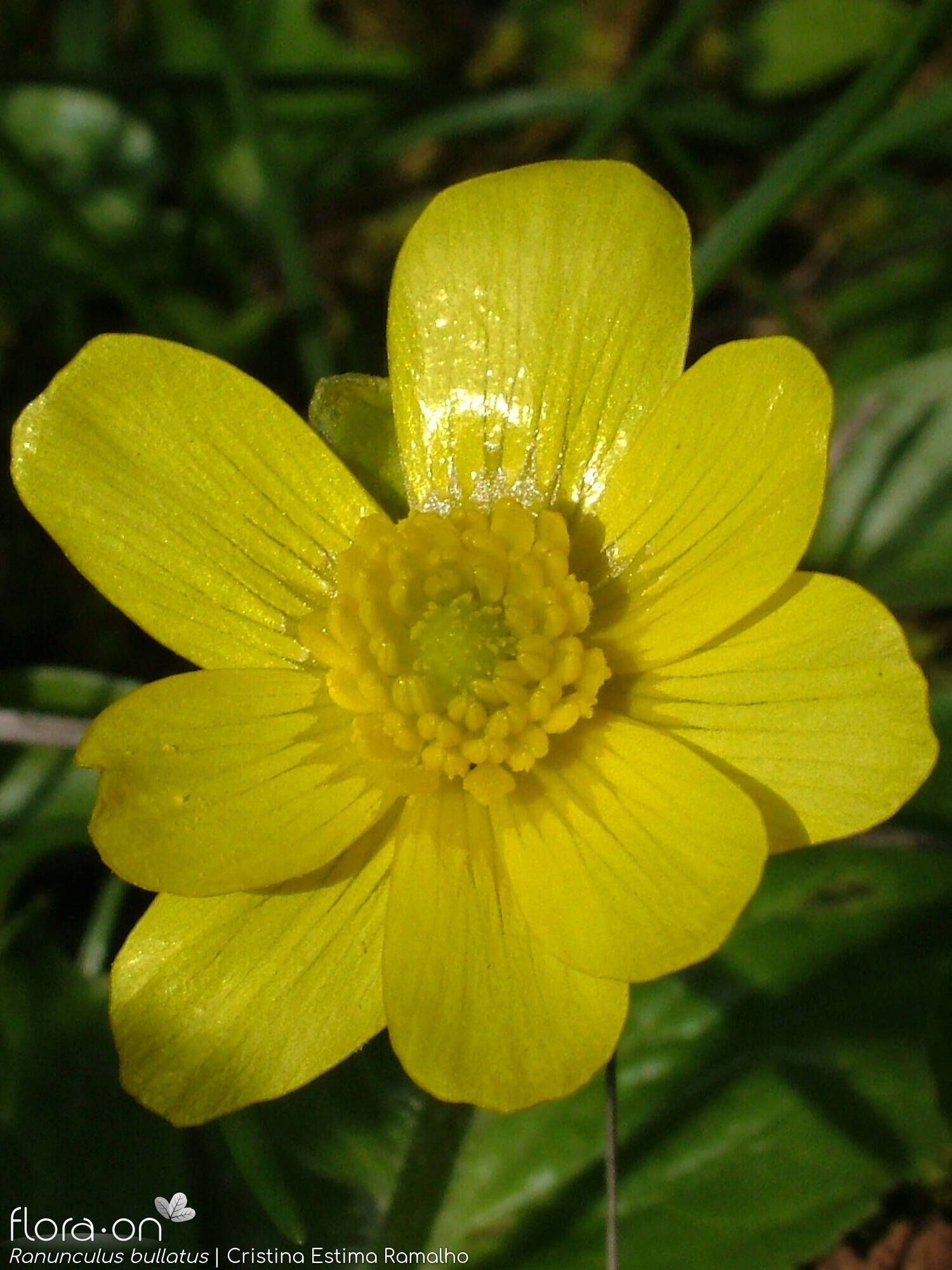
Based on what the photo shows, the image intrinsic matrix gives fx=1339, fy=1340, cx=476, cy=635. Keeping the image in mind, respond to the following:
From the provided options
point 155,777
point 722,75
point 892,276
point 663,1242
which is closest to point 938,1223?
point 663,1242

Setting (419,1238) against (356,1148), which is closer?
(419,1238)

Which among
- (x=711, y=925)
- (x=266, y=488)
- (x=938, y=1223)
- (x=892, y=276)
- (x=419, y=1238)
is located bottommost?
(x=938, y=1223)

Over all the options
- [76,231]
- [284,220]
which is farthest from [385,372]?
[76,231]

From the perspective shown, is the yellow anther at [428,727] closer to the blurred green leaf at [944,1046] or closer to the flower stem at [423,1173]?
the flower stem at [423,1173]

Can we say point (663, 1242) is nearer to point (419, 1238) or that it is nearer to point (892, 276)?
point (419, 1238)

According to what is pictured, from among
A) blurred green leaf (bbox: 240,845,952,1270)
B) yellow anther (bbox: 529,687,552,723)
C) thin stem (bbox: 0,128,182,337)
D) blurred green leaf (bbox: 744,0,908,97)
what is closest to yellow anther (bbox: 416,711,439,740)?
yellow anther (bbox: 529,687,552,723)

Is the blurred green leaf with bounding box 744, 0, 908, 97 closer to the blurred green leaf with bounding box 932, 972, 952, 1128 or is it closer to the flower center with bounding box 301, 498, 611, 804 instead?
the flower center with bounding box 301, 498, 611, 804

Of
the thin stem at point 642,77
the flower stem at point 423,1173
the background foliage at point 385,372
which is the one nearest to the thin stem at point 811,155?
the background foliage at point 385,372
